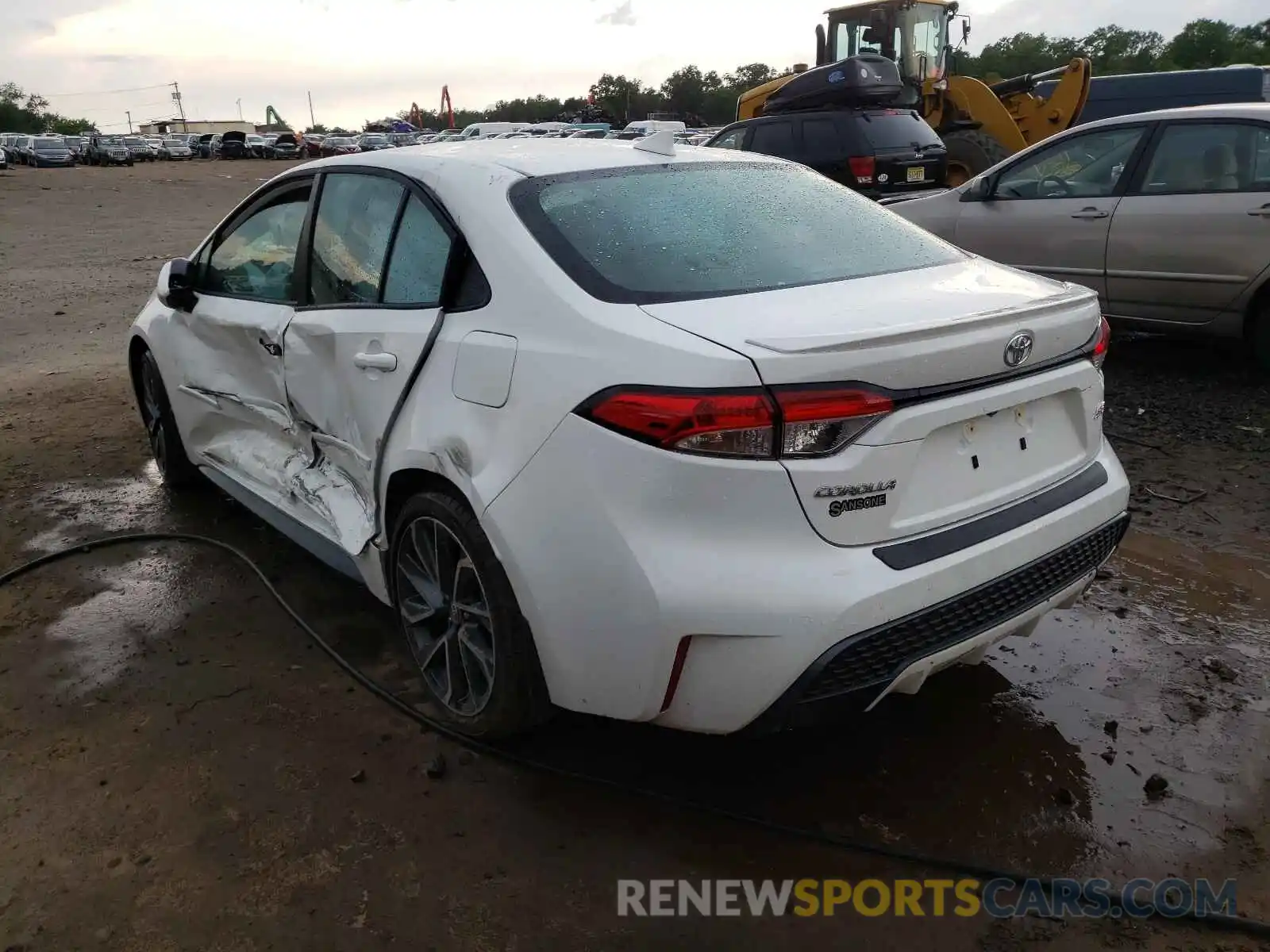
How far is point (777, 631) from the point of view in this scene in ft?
6.98

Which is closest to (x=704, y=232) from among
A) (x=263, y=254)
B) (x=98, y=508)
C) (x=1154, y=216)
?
(x=263, y=254)

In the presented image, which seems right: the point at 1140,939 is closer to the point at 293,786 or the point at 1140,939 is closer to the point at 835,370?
the point at 835,370

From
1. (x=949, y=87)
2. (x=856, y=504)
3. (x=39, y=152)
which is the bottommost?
(x=856, y=504)

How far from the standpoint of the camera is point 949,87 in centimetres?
1389

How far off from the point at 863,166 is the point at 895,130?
0.73 meters

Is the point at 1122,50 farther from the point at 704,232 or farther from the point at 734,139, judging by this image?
the point at 704,232

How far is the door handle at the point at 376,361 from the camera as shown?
2887 millimetres

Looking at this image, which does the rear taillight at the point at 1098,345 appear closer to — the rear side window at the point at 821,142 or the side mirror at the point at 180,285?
the side mirror at the point at 180,285

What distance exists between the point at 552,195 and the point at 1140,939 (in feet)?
7.60

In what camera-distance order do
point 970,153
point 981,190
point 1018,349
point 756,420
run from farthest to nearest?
1. point 970,153
2. point 981,190
3. point 1018,349
4. point 756,420

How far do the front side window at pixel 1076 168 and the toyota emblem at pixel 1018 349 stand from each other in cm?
462

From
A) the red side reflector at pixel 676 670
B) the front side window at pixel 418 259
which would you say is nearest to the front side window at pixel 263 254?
the front side window at pixel 418 259

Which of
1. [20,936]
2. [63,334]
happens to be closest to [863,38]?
[63,334]

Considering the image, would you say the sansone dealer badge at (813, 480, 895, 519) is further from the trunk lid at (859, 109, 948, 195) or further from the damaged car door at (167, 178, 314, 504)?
the trunk lid at (859, 109, 948, 195)
